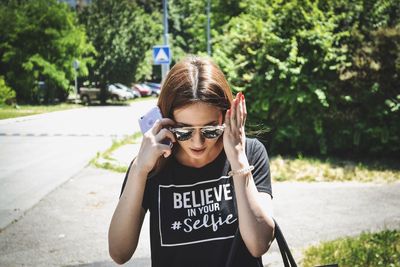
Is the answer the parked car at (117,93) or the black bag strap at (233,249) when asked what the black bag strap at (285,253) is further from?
the parked car at (117,93)

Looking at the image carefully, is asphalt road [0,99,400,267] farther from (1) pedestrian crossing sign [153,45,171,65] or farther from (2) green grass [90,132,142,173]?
(1) pedestrian crossing sign [153,45,171,65]

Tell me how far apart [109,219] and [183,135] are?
3636 mm

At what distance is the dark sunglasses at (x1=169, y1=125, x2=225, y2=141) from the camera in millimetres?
1882

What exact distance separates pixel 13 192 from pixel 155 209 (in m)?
4.51

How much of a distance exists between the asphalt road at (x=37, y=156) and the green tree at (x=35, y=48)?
316 millimetres

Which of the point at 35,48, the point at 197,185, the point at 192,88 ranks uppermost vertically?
the point at 35,48

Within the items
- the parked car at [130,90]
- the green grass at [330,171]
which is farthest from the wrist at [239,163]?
the parked car at [130,90]

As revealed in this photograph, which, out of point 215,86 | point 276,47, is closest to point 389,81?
point 276,47

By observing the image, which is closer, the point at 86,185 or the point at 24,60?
the point at 24,60

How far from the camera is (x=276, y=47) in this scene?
8.13m

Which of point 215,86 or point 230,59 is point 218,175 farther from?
point 230,59

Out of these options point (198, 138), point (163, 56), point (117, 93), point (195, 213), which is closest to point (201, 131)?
point (198, 138)

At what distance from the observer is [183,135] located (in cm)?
189

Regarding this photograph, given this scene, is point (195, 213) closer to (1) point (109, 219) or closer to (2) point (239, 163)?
(2) point (239, 163)
